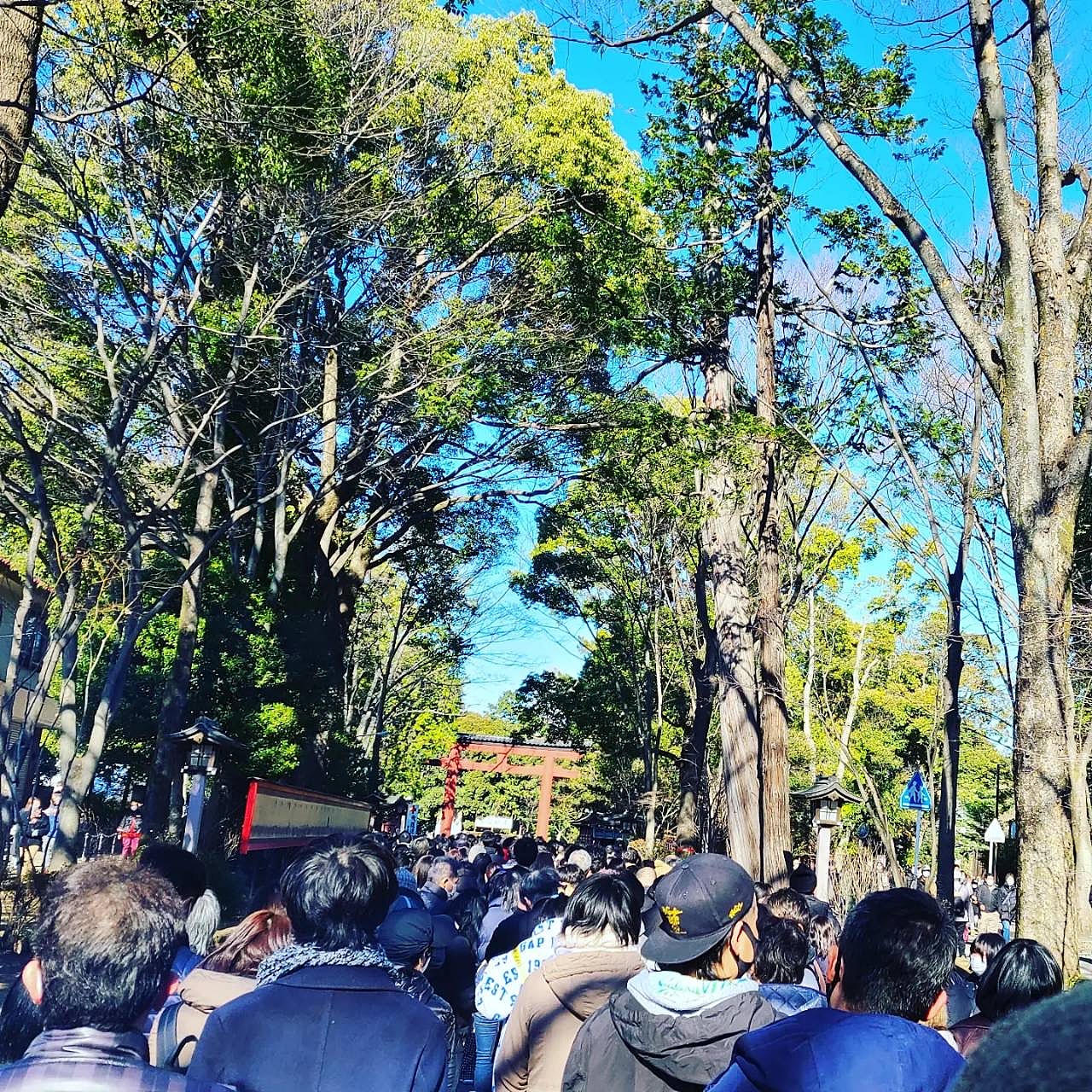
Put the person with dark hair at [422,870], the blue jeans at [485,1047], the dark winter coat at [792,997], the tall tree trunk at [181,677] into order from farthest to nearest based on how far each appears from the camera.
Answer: the tall tree trunk at [181,677], the person with dark hair at [422,870], the blue jeans at [485,1047], the dark winter coat at [792,997]

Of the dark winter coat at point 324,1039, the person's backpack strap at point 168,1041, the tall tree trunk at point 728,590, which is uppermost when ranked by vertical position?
the tall tree trunk at point 728,590

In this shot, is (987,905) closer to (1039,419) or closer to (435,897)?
(435,897)

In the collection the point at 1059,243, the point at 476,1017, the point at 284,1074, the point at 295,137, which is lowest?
the point at 476,1017

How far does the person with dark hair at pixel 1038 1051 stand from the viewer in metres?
0.89

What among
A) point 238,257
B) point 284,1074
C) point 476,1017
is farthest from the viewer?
point 238,257

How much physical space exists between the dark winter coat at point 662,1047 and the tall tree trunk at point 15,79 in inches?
208

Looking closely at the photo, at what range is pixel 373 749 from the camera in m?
31.0

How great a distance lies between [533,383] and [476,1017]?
1360 cm

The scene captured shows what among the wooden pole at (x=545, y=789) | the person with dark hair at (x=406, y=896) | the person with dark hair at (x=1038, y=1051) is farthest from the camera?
the wooden pole at (x=545, y=789)

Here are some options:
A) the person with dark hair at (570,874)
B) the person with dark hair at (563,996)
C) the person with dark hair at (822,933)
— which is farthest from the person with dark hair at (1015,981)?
the person with dark hair at (570,874)

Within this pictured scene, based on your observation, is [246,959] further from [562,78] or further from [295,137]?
[562,78]

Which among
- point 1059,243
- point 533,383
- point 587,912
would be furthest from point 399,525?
point 587,912

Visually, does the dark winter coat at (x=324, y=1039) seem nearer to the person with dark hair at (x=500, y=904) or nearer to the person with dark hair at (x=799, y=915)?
the person with dark hair at (x=799, y=915)

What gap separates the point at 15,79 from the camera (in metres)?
5.98
